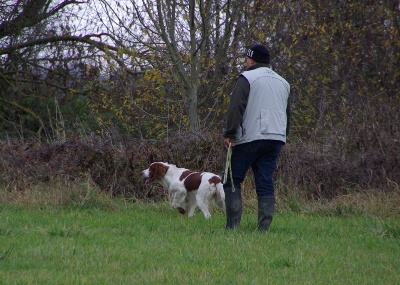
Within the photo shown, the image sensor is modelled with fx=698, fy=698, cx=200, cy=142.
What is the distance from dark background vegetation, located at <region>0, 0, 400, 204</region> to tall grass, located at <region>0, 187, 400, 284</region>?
70.8 inches

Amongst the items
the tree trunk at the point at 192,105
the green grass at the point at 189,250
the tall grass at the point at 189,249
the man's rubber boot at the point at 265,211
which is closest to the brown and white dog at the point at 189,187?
the tall grass at the point at 189,249

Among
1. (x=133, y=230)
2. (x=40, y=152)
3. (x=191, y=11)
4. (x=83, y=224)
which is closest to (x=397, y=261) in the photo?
(x=133, y=230)

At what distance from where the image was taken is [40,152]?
12516mm

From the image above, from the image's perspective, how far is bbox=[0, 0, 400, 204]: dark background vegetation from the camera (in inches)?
464

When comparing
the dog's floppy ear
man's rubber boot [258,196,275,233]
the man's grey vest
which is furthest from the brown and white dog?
the man's grey vest

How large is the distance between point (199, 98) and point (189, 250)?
10295 millimetres

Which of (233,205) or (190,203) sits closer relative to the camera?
(233,205)

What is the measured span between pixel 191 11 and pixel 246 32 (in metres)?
2.24

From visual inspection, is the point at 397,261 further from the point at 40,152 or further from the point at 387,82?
the point at 387,82

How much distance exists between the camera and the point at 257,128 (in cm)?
→ 780

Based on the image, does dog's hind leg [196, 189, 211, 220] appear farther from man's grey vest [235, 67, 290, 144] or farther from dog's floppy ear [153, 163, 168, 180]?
man's grey vest [235, 67, 290, 144]

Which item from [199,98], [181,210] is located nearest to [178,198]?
[181,210]

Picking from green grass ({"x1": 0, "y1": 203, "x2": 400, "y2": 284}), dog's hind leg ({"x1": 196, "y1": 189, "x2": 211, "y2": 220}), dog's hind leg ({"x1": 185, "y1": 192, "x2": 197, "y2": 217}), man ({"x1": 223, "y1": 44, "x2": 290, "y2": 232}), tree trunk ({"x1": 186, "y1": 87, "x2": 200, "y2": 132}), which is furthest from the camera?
tree trunk ({"x1": 186, "y1": 87, "x2": 200, "y2": 132})

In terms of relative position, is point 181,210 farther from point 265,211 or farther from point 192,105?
point 192,105
